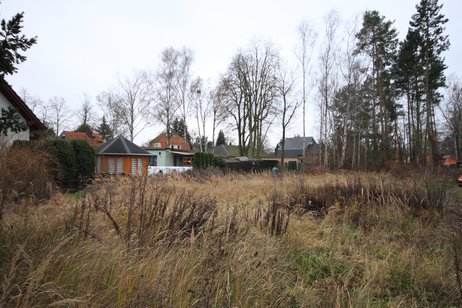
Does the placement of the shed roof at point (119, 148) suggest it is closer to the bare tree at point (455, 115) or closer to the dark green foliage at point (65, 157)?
the dark green foliage at point (65, 157)

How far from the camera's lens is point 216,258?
237 centimetres

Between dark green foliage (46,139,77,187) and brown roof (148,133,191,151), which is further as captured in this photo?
brown roof (148,133,191,151)

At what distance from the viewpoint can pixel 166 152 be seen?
37.5 m

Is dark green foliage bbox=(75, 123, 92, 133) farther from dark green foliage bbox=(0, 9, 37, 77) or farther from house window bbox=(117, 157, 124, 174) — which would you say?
dark green foliage bbox=(0, 9, 37, 77)

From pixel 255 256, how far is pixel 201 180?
27.3 feet

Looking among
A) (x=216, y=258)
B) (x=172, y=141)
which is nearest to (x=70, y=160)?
(x=216, y=258)

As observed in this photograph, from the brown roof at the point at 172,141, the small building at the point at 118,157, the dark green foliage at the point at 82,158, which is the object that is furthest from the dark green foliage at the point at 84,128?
the dark green foliage at the point at 82,158

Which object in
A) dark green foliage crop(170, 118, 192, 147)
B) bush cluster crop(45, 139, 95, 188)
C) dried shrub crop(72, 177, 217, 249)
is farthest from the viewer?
dark green foliage crop(170, 118, 192, 147)

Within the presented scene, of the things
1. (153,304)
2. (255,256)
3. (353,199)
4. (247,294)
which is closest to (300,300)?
(247,294)

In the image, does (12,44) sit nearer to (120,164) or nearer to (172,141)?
(120,164)

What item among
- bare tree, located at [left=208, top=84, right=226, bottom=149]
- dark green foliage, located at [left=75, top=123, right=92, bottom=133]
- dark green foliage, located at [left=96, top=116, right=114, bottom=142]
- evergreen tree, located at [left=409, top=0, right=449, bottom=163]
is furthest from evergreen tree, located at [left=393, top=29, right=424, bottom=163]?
dark green foliage, located at [left=96, top=116, right=114, bottom=142]

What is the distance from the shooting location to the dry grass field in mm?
2096

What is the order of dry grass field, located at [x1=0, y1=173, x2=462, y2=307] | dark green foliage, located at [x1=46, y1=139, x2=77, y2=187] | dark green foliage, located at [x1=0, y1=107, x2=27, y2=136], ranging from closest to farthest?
dry grass field, located at [x1=0, y1=173, x2=462, y2=307] < dark green foliage, located at [x1=0, y1=107, x2=27, y2=136] < dark green foliage, located at [x1=46, y1=139, x2=77, y2=187]

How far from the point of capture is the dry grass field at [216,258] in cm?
210
